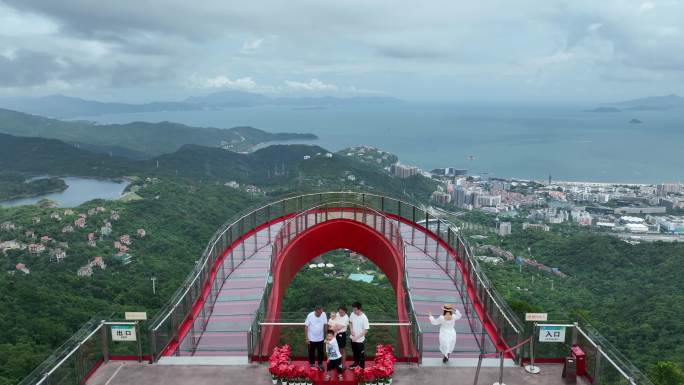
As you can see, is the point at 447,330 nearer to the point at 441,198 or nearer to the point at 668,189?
the point at 441,198

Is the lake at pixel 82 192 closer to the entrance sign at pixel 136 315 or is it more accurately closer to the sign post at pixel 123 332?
the sign post at pixel 123 332

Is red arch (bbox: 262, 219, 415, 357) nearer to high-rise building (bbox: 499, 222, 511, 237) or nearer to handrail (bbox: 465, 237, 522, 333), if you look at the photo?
handrail (bbox: 465, 237, 522, 333)

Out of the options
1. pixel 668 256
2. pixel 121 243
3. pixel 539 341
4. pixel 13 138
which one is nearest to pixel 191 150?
pixel 13 138

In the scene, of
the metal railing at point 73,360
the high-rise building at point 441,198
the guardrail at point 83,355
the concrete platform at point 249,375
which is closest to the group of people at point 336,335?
the concrete platform at point 249,375

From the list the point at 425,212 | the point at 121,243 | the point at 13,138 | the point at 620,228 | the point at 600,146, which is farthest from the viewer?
the point at 600,146

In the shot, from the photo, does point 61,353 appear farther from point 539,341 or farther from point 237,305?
point 539,341

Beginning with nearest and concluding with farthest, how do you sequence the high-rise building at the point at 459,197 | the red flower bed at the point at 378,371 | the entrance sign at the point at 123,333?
the red flower bed at the point at 378,371 < the entrance sign at the point at 123,333 < the high-rise building at the point at 459,197
